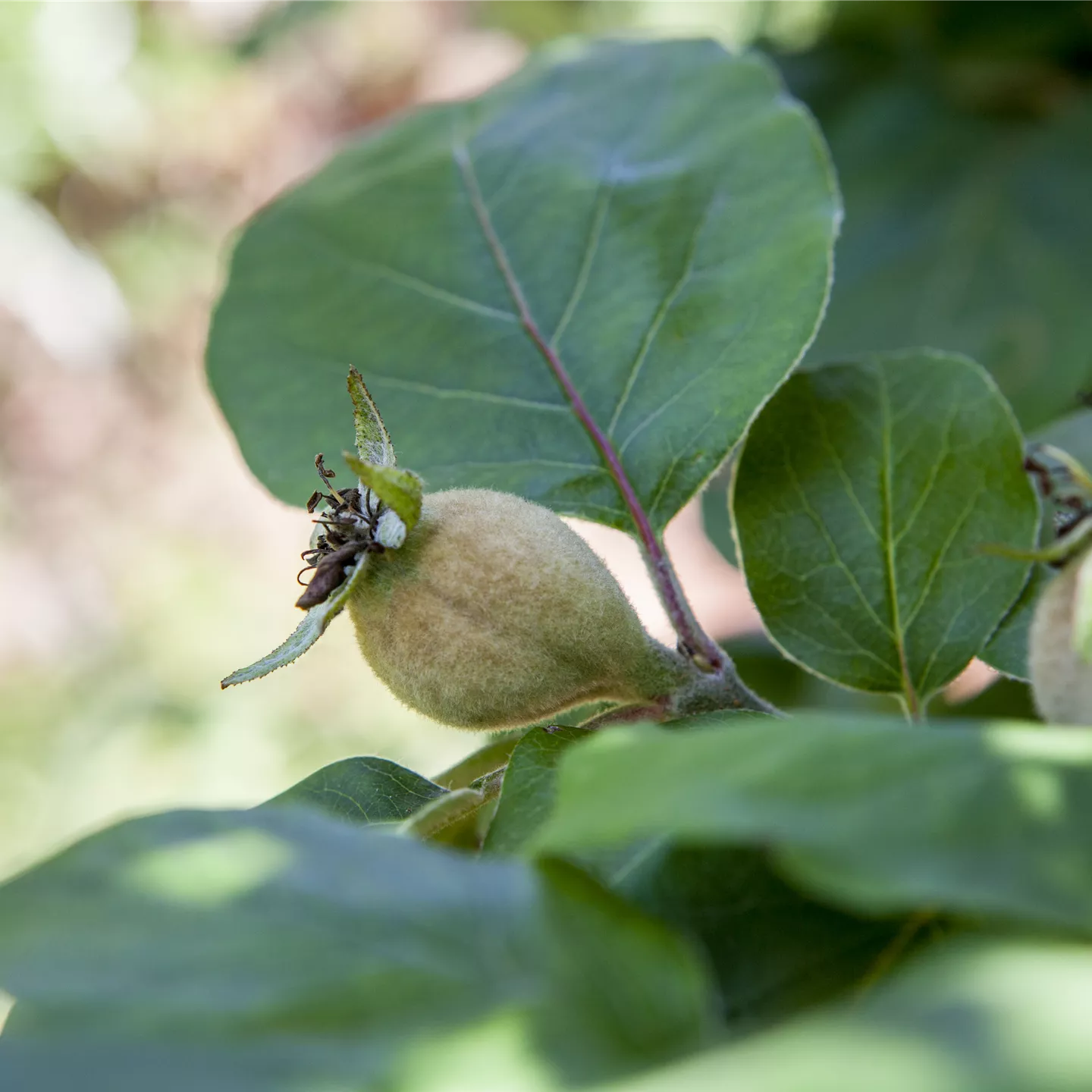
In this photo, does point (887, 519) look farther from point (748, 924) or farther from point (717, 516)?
point (717, 516)

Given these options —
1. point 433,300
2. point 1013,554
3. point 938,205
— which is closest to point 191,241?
point 938,205

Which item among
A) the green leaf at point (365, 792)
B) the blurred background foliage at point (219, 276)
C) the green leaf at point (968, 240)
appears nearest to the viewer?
the green leaf at point (365, 792)

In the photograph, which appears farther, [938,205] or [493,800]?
[938,205]

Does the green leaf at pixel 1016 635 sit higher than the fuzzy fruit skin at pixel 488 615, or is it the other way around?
the fuzzy fruit skin at pixel 488 615

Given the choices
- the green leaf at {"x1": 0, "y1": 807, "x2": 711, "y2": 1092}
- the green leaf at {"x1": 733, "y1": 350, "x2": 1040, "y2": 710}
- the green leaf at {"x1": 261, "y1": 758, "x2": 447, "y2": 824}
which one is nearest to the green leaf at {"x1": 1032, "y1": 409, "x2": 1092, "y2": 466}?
the green leaf at {"x1": 733, "y1": 350, "x2": 1040, "y2": 710}

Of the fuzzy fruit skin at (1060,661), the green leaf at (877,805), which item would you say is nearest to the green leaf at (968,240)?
the fuzzy fruit skin at (1060,661)

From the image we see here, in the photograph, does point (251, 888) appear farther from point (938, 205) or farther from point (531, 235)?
point (938, 205)

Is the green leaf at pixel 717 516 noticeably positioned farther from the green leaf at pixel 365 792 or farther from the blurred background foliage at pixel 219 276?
the green leaf at pixel 365 792
